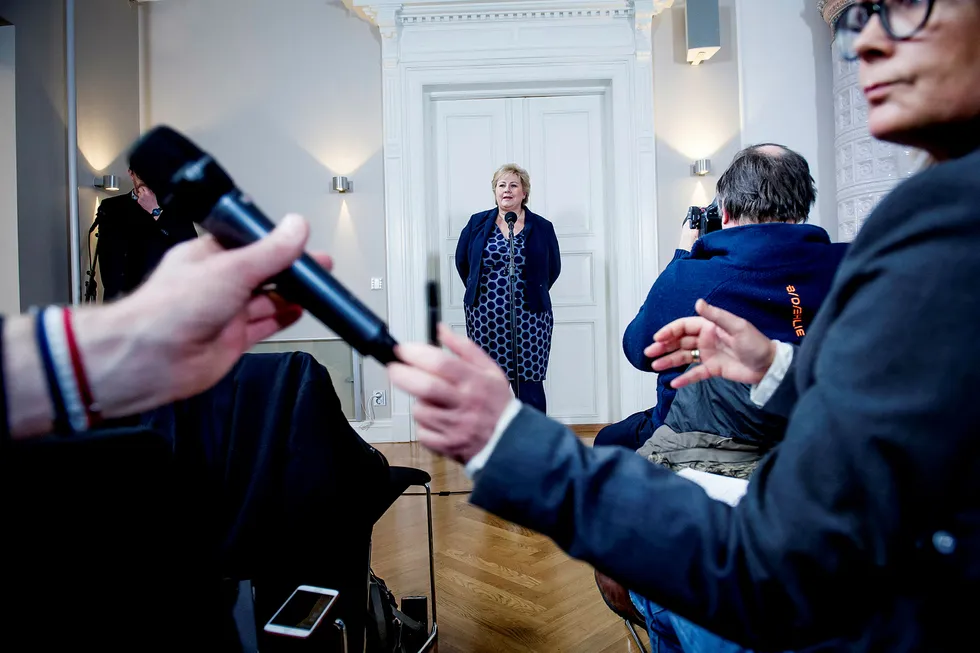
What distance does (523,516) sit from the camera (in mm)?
471

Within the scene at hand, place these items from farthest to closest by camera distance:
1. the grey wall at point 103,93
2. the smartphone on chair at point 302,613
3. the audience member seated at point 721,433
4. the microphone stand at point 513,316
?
1. the grey wall at point 103,93
2. the microphone stand at point 513,316
3. the audience member seated at point 721,433
4. the smartphone on chair at point 302,613

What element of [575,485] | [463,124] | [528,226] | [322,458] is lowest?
[322,458]

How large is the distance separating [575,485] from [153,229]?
3.84 m

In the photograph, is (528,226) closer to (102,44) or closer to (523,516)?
(523,516)

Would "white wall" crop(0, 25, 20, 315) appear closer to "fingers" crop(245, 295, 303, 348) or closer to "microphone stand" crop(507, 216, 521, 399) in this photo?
"microphone stand" crop(507, 216, 521, 399)

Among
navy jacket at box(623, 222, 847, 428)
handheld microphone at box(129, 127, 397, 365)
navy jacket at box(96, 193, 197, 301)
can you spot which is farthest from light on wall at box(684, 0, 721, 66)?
handheld microphone at box(129, 127, 397, 365)

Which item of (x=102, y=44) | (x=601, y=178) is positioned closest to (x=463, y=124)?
(x=601, y=178)

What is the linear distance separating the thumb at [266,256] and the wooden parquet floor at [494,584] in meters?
1.51

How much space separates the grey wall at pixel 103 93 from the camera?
4.02 meters

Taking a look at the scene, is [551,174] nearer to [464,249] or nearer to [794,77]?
[464,249]

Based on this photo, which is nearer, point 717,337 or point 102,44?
point 717,337

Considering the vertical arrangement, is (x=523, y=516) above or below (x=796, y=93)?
below

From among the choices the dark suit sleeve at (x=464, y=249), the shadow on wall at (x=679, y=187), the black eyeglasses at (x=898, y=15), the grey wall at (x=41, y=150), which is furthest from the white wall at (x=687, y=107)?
the grey wall at (x=41, y=150)

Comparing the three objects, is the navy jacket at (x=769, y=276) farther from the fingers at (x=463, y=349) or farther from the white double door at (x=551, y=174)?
the white double door at (x=551, y=174)
